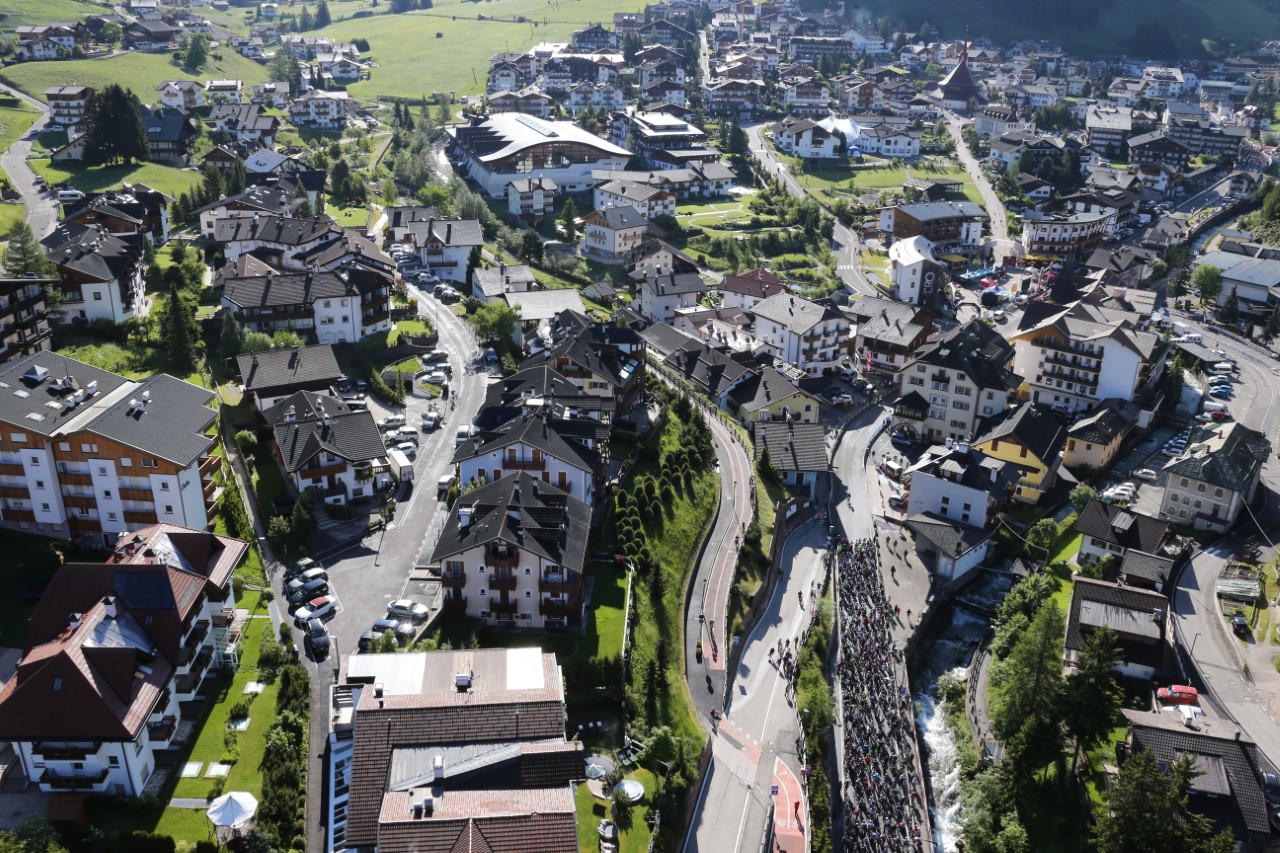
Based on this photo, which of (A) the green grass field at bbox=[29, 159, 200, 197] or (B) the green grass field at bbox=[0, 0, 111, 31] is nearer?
(A) the green grass field at bbox=[29, 159, 200, 197]

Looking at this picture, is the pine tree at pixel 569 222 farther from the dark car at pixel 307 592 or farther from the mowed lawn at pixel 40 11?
the mowed lawn at pixel 40 11

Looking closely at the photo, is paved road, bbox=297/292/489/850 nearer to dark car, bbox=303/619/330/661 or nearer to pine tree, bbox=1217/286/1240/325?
dark car, bbox=303/619/330/661

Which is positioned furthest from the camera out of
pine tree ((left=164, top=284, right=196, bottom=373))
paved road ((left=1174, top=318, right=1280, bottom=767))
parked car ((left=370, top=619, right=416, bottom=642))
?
pine tree ((left=164, top=284, right=196, bottom=373))

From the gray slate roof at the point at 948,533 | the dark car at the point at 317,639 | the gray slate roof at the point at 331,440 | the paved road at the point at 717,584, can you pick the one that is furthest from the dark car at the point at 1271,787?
the gray slate roof at the point at 331,440

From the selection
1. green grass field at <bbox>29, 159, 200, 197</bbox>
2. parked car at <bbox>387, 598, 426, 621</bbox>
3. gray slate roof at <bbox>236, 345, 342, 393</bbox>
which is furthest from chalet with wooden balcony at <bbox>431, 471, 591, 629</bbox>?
green grass field at <bbox>29, 159, 200, 197</bbox>

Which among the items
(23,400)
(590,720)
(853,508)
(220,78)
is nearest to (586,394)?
(853,508)

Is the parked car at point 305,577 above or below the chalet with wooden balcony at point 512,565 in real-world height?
below

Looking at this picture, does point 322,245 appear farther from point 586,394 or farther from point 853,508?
point 853,508
